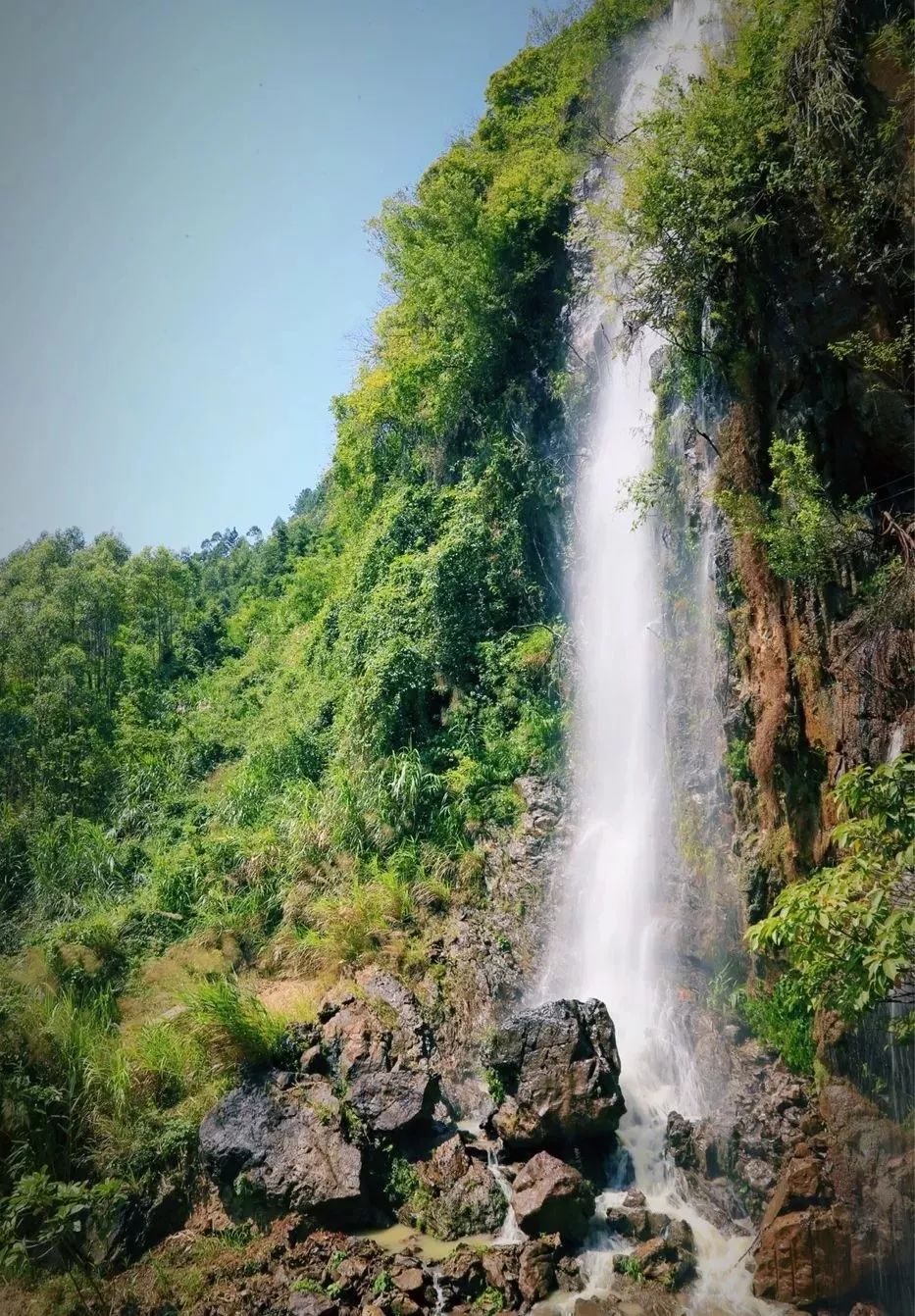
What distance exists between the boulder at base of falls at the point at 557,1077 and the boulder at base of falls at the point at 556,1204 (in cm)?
47

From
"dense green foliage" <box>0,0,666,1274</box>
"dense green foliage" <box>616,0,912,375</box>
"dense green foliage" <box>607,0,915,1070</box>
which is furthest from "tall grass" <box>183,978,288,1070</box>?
"dense green foliage" <box>616,0,912,375</box>

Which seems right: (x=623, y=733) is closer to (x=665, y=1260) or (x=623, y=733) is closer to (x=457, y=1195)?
(x=457, y=1195)

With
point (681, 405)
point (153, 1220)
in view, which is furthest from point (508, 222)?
point (153, 1220)

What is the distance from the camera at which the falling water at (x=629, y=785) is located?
8.55m

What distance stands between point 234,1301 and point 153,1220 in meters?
1.52

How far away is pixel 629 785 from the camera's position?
12008 mm

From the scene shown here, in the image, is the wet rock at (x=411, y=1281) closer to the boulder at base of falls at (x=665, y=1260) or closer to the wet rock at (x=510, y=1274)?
the wet rock at (x=510, y=1274)

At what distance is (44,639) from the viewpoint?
62.5 ft

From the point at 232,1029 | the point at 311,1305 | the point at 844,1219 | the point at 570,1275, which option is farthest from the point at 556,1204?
the point at 232,1029

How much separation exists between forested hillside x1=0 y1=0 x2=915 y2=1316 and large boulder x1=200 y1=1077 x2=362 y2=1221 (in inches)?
5.9

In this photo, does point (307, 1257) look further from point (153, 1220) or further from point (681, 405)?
point (681, 405)

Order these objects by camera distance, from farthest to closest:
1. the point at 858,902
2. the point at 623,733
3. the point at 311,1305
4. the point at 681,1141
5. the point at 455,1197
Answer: the point at 623,733 < the point at 681,1141 < the point at 455,1197 < the point at 311,1305 < the point at 858,902

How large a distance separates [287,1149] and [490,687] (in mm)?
8079

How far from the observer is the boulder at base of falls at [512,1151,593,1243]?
7.19m
